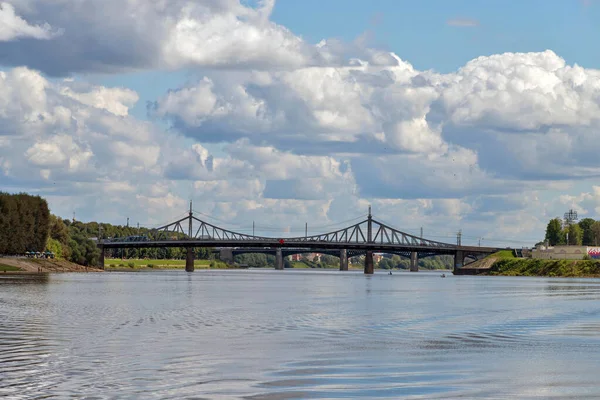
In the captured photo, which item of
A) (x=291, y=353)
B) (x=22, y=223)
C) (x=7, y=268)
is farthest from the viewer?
(x=22, y=223)

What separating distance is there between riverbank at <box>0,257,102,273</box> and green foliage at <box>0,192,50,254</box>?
257 centimetres

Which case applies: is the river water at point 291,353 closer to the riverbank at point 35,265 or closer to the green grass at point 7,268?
the green grass at point 7,268

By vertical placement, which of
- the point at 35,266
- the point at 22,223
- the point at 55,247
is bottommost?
the point at 35,266

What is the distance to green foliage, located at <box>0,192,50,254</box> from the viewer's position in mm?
158250

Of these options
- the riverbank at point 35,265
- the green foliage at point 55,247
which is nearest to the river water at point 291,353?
the riverbank at point 35,265

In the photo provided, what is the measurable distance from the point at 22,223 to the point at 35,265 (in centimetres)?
769

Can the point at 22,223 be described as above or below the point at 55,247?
above

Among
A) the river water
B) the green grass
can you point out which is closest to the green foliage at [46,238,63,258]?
the green grass

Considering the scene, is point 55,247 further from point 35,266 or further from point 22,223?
point 35,266

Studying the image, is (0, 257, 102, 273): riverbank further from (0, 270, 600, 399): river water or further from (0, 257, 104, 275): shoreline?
(0, 270, 600, 399): river water

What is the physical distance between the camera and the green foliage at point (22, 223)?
15825 centimetres

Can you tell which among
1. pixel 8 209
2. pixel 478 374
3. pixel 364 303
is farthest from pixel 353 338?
pixel 8 209

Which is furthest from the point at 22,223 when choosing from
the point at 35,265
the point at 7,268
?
the point at 7,268

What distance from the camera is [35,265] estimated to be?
161250 millimetres
